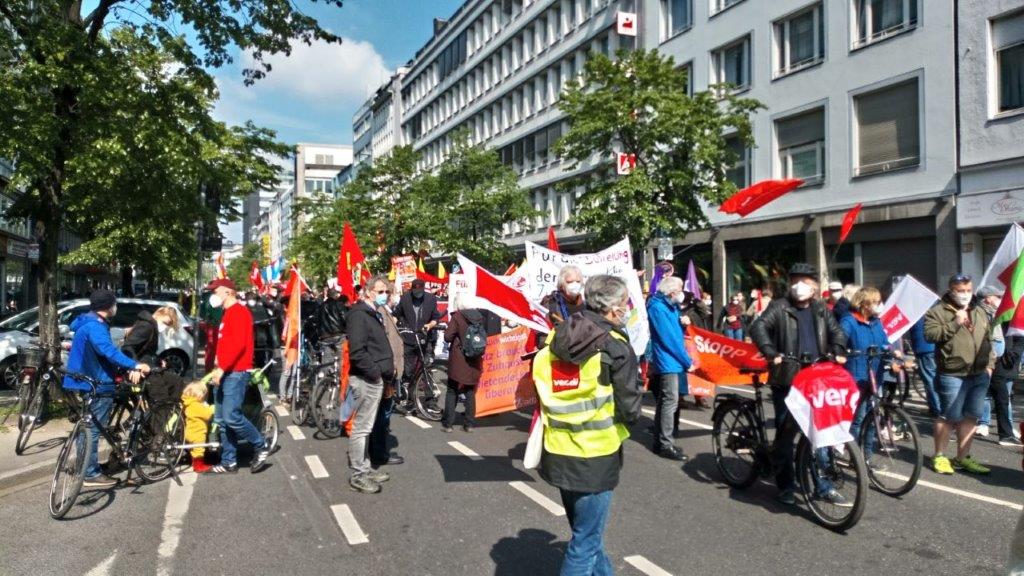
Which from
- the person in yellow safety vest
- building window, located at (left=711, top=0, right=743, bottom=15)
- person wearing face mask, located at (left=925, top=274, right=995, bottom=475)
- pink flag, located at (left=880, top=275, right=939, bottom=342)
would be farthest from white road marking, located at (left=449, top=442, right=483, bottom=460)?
building window, located at (left=711, top=0, right=743, bottom=15)

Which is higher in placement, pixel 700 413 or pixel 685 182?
pixel 685 182

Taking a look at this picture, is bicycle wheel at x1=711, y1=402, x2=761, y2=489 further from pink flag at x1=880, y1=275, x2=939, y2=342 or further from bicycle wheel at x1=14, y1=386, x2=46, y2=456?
bicycle wheel at x1=14, y1=386, x2=46, y2=456

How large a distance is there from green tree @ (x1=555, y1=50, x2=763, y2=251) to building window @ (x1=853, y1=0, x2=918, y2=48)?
3.86 meters

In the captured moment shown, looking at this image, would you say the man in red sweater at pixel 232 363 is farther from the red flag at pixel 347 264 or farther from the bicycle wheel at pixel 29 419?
A: the bicycle wheel at pixel 29 419

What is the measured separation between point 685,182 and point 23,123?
14.5m

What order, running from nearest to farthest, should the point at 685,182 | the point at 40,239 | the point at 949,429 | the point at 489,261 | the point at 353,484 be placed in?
the point at 353,484 → the point at 949,429 → the point at 40,239 → the point at 685,182 → the point at 489,261

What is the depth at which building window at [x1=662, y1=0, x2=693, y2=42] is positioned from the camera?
93.6 ft

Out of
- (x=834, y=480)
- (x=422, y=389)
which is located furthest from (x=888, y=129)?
(x=834, y=480)

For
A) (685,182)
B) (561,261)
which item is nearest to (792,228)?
(685,182)

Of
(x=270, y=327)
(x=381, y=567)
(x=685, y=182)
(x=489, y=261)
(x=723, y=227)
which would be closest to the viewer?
(x=381, y=567)

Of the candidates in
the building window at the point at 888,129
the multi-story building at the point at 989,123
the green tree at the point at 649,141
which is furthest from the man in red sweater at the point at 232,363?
the building window at the point at 888,129

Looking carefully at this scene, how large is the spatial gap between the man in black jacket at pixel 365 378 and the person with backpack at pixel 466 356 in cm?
269

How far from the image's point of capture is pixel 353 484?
677cm

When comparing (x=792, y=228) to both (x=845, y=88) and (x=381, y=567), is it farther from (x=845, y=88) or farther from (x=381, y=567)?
(x=381, y=567)
